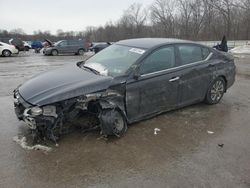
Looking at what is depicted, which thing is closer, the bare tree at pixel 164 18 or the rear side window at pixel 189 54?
the rear side window at pixel 189 54

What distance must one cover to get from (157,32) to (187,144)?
56.5 metres

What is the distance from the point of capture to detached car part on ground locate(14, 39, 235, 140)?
4.02m

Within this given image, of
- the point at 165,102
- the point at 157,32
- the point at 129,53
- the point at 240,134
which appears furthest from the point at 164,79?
the point at 157,32

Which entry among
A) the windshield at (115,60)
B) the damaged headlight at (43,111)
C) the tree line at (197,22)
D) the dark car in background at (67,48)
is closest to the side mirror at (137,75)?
the windshield at (115,60)

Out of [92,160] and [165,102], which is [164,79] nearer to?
[165,102]

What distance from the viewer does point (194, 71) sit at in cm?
545

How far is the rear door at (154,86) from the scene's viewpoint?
14.9 ft

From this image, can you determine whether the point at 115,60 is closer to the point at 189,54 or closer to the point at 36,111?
the point at 189,54

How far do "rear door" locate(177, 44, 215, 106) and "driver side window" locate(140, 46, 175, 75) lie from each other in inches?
8.8

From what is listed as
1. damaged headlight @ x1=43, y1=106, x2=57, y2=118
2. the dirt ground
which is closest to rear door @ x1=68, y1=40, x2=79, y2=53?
the dirt ground

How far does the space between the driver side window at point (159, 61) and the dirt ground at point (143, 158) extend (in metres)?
1.01

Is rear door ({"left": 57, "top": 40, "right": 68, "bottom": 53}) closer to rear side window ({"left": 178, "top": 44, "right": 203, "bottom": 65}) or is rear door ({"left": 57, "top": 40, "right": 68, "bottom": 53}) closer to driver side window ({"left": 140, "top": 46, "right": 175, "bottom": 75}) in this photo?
rear side window ({"left": 178, "top": 44, "right": 203, "bottom": 65})

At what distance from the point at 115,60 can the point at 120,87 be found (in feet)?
2.90

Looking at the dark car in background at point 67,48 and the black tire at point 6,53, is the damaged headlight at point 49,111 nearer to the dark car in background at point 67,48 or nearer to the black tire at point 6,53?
the black tire at point 6,53
